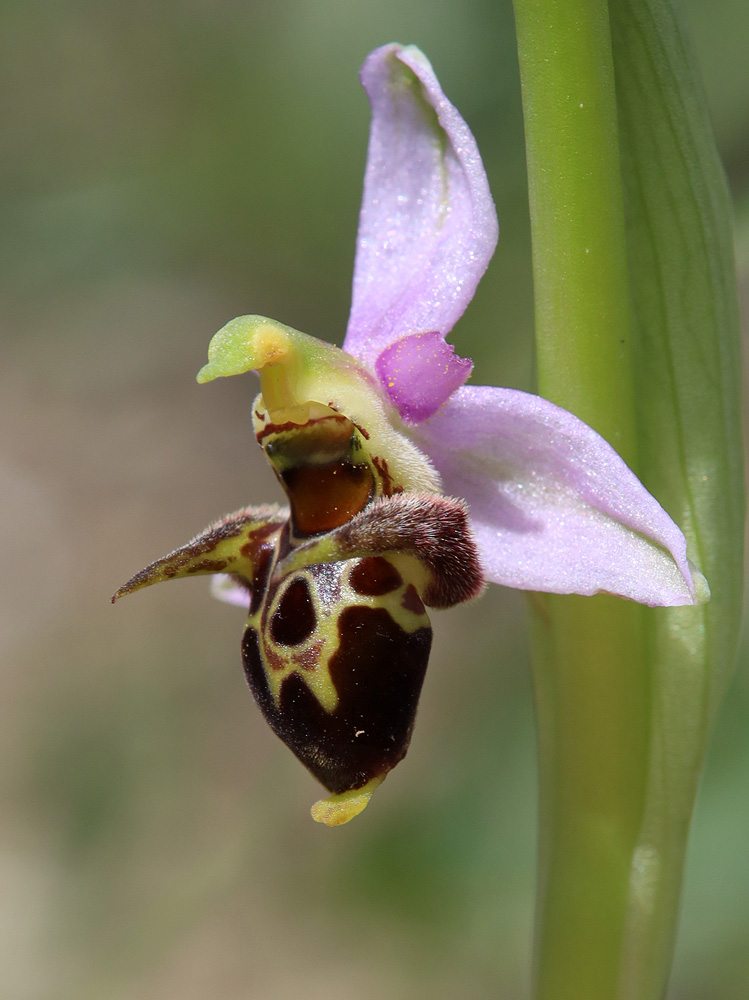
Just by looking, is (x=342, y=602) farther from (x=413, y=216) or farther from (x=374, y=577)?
(x=413, y=216)

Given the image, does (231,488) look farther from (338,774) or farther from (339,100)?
(338,774)

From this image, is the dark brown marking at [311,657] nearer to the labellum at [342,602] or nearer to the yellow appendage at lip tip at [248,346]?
the labellum at [342,602]

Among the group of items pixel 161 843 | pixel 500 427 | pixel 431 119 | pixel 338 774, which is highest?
pixel 431 119

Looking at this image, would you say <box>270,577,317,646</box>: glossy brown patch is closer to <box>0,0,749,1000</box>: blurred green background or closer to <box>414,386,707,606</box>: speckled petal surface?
<box>414,386,707,606</box>: speckled petal surface

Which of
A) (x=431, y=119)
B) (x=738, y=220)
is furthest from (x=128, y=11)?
(x=431, y=119)

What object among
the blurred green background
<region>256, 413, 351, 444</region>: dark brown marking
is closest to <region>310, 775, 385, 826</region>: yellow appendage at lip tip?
<region>256, 413, 351, 444</region>: dark brown marking
